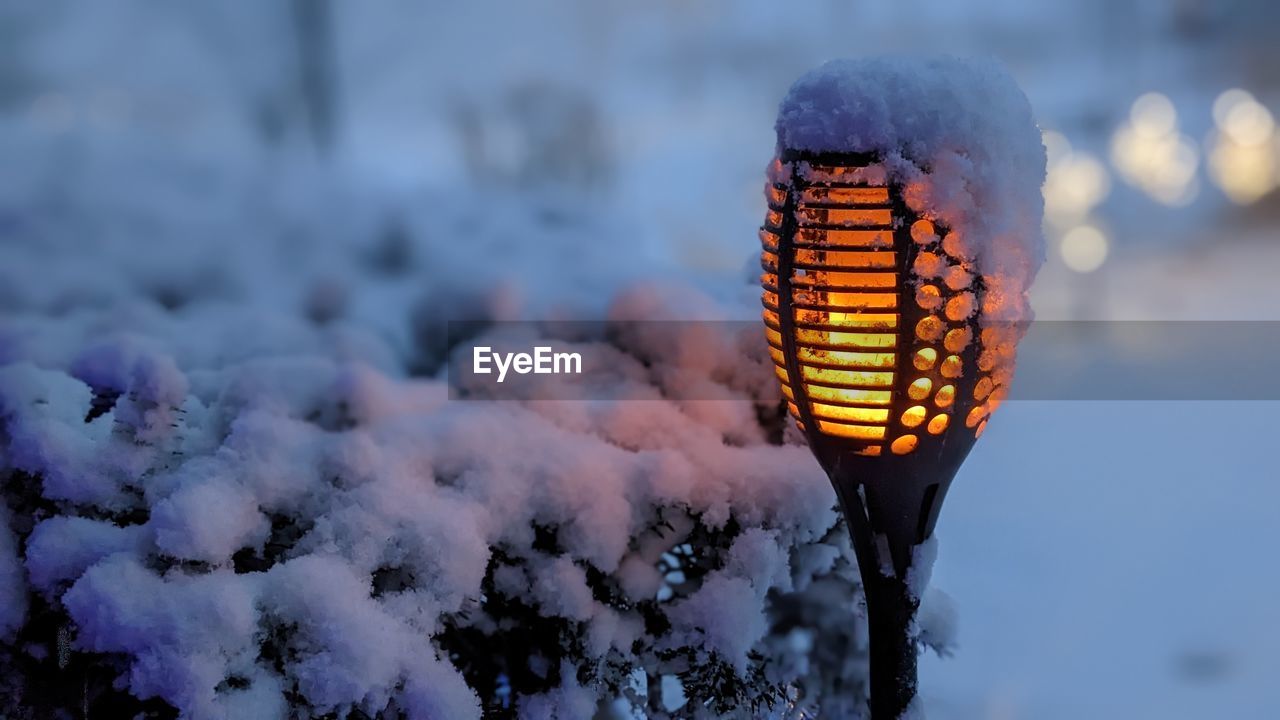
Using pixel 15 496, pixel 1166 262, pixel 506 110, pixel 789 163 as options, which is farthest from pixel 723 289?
pixel 1166 262

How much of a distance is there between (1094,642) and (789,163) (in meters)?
1.91

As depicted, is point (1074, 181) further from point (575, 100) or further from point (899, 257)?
point (899, 257)

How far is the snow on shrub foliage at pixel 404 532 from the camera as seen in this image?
1.16m

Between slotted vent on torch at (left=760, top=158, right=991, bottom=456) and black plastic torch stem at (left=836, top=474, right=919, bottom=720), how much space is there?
5.2 inches

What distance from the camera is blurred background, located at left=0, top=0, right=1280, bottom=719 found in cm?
254

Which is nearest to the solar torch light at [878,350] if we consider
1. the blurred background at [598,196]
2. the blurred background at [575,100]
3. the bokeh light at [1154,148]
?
the blurred background at [598,196]

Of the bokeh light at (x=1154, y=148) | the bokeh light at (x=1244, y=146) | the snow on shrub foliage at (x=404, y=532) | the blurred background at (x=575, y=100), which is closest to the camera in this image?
the snow on shrub foliage at (x=404, y=532)

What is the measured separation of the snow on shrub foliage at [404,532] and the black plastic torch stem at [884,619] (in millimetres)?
117

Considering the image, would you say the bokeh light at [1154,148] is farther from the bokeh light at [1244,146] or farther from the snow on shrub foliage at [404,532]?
the snow on shrub foliage at [404,532]

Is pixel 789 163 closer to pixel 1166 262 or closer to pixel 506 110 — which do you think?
pixel 506 110

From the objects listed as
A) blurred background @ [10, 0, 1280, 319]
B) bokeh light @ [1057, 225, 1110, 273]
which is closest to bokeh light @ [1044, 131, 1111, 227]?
blurred background @ [10, 0, 1280, 319]

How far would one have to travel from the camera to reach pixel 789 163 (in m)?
1.28

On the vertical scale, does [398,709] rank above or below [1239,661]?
above

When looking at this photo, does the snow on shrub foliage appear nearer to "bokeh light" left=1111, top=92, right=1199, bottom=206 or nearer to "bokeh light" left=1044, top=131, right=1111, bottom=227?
"bokeh light" left=1044, top=131, right=1111, bottom=227
